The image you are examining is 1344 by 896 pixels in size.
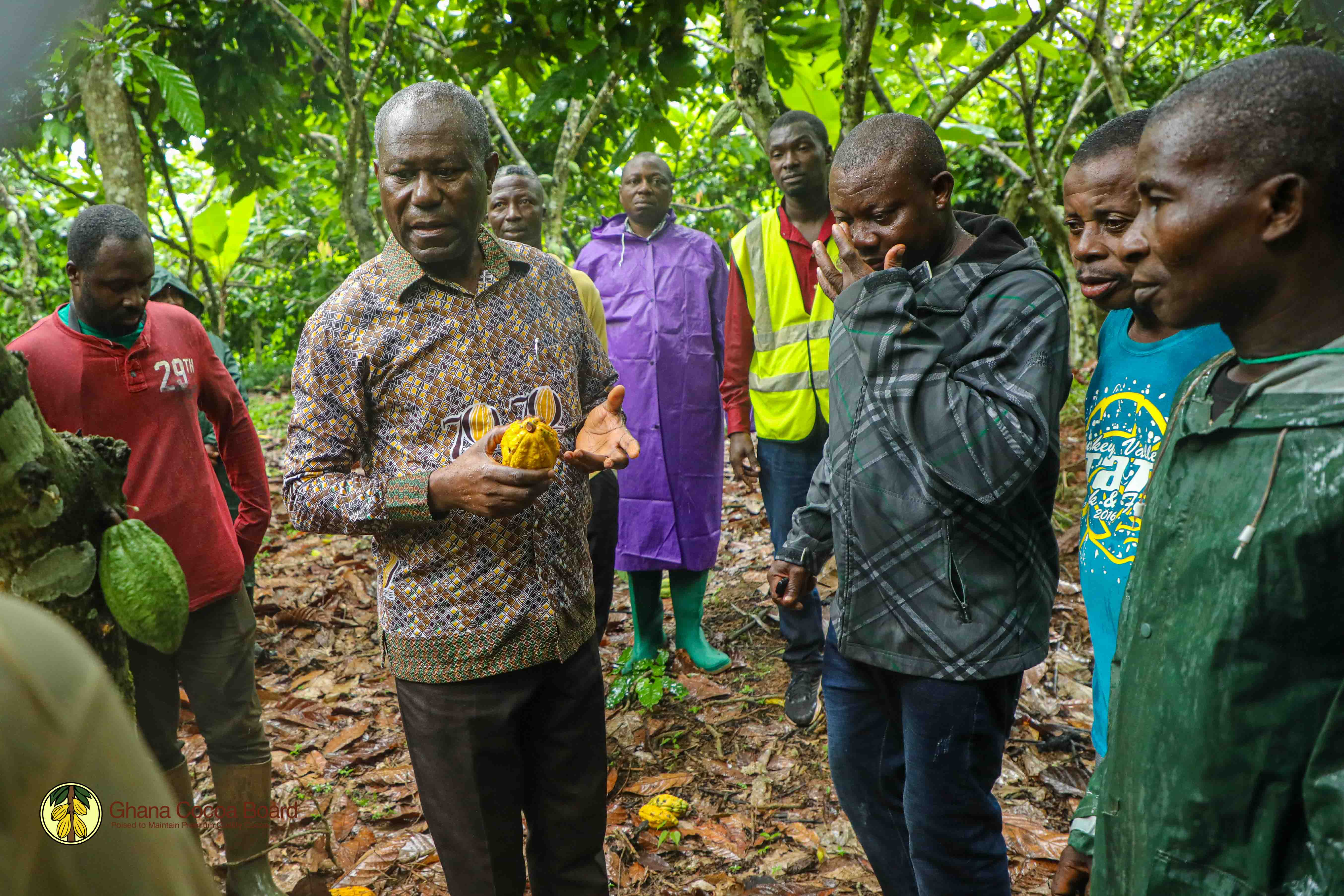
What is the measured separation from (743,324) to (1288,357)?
115 inches

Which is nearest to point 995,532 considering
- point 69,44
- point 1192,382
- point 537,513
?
point 1192,382

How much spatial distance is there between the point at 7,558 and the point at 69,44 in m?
3.87

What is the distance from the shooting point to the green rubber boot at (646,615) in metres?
4.15

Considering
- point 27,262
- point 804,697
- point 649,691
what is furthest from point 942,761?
point 27,262

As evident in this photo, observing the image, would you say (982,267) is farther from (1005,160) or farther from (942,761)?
(1005,160)

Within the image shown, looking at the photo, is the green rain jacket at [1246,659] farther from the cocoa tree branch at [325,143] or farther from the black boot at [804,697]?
the cocoa tree branch at [325,143]

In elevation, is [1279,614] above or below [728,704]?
above

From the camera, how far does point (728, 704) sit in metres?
3.84

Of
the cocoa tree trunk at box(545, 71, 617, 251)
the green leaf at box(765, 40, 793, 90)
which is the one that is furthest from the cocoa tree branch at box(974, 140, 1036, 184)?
the cocoa tree trunk at box(545, 71, 617, 251)

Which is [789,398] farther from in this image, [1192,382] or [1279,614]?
[1279,614]

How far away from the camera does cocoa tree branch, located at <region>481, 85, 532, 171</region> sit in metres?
6.01

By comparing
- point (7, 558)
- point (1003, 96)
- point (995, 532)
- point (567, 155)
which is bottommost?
point (995, 532)

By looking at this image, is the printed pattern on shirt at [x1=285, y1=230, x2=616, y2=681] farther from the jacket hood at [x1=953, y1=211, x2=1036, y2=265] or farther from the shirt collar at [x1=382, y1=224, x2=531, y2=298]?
the jacket hood at [x1=953, y1=211, x2=1036, y2=265]

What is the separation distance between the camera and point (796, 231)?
373 centimetres
